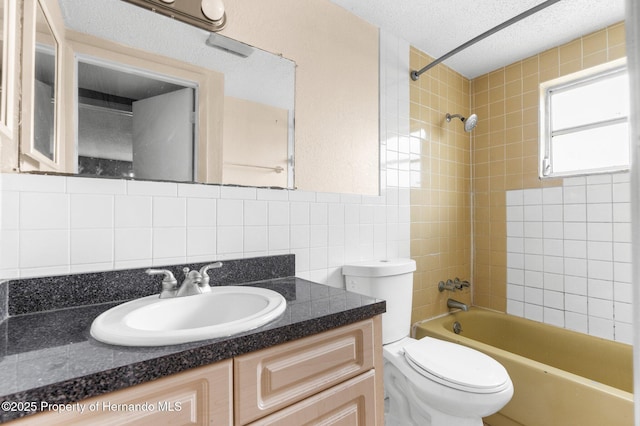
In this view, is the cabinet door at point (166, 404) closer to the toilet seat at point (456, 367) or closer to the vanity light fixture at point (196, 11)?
the toilet seat at point (456, 367)

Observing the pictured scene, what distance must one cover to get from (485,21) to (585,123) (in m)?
0.96

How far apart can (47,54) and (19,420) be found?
38.1 inches

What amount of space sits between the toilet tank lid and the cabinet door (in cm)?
93

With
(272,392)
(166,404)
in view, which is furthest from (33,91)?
(272,392)

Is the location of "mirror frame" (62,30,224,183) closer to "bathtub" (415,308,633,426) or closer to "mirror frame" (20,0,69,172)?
"mirror frame" (20,0,69,172)

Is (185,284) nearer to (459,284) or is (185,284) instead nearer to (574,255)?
(459,284)

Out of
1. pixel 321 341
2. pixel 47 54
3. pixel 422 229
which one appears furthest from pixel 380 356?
pixel 47 54

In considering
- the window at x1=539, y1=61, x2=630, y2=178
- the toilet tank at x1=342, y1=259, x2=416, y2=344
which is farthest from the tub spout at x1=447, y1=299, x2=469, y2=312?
the window at x1=539, y1=61, x2=630, y2=178

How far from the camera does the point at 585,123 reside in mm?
1971

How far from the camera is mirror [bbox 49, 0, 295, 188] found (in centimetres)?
97

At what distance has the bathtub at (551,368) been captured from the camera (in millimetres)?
1272

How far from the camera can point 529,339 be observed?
2.00m

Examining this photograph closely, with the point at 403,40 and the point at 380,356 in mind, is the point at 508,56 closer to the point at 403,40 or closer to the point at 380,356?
the point at 403,40

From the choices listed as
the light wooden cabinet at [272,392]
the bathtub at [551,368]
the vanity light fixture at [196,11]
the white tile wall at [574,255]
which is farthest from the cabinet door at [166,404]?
the white tile wall at [574,255]
